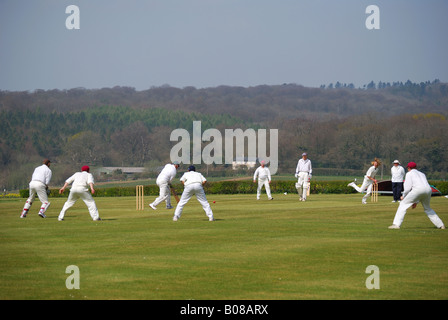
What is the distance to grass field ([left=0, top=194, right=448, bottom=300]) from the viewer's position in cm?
1143

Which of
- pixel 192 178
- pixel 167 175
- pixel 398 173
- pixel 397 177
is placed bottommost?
pixel 397 177

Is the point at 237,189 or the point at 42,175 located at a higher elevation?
the point at 42,175

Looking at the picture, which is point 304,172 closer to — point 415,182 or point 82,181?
point 82,181

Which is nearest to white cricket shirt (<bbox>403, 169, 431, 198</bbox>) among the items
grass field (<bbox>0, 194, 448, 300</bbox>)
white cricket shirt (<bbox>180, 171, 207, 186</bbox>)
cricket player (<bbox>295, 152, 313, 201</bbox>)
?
grass field (<bbox>0, 194, 448, 300</bbox>)

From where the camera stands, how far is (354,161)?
112 m

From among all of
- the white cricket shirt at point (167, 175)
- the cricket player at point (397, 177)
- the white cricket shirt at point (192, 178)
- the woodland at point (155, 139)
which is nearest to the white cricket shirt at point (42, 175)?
the white cricket shirt at point (167, 175)

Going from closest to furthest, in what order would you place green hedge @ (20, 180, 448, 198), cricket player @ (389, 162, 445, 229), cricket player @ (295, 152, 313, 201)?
cricket player @ (389, 162, 445, 229), cricket player @ (295, 152, 313, 201), green hedge @ (20, 180, 448, 198)

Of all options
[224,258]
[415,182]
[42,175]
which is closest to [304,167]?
[42,175]

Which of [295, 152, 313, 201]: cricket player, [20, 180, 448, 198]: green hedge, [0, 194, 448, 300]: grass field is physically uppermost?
[295, 152, 313, 201]: cricket player

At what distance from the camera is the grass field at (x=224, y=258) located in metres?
11.4

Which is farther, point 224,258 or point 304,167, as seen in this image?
point 304,167

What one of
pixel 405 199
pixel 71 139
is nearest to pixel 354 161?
pixel 71 139

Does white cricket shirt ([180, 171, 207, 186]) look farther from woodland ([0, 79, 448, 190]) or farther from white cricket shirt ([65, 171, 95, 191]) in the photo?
woodland ([0, 79, 448, 190])

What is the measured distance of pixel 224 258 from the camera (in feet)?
48.9
